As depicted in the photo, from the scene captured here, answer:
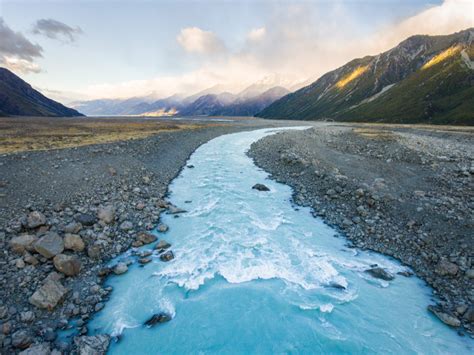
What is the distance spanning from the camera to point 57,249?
11469 millimetres

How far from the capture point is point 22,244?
11297mm

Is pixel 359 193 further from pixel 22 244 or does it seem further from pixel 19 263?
pixel 22 244

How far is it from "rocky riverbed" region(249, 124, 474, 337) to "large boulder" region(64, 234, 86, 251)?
14.4 m

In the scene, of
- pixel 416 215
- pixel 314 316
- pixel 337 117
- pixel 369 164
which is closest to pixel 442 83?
pixel 337 117

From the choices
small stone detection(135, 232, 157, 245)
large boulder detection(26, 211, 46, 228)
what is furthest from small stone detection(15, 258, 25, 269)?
small stone detection(135, 232, 157, 245)

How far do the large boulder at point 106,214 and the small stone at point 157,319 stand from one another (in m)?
7.39

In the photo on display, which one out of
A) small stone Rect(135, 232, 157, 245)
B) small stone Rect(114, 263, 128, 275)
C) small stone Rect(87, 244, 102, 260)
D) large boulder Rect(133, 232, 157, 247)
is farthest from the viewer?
small stone Rect(135, 232, 157, 245)

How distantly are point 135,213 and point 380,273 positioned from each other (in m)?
14.6

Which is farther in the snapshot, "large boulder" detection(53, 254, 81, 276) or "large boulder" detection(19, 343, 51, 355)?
"large boulder" detection(53, 254, 81, 276)

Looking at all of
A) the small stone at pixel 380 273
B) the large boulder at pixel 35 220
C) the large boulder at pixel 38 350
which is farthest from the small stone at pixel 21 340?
the small stone at pixel 380 273

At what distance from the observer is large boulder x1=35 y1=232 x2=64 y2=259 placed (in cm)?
1113

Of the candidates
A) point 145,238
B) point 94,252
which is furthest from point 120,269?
point 145,238

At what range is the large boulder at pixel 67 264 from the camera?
1073 centimetres

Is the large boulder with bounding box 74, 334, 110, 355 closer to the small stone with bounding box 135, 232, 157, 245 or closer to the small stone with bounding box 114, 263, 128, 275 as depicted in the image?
the small stone with bounding box 114, 263, 128, 275
